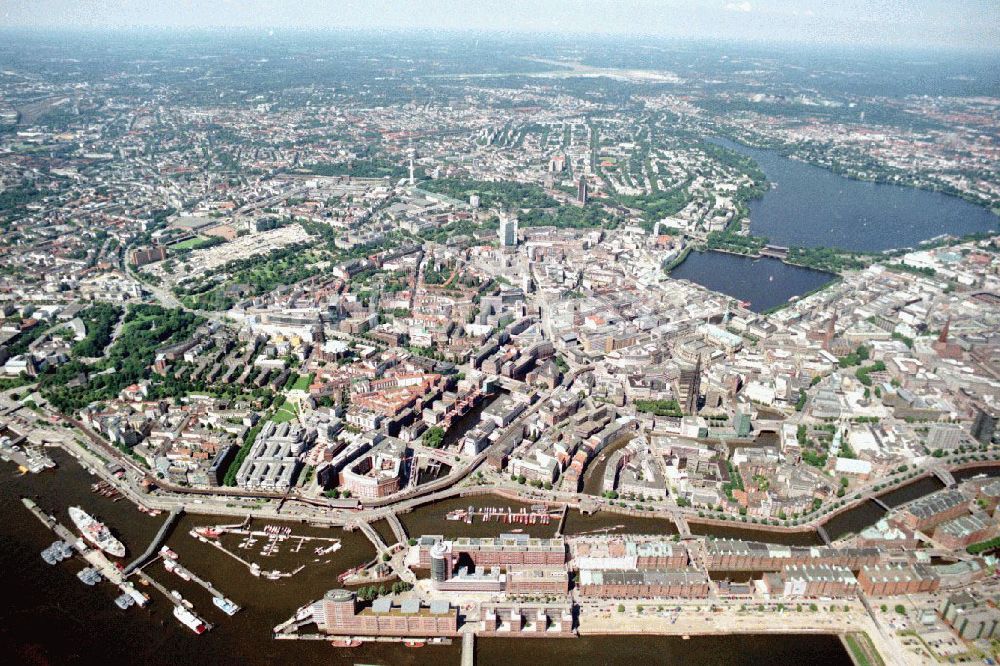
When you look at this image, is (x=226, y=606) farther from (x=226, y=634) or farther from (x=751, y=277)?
(x=751, y=277)

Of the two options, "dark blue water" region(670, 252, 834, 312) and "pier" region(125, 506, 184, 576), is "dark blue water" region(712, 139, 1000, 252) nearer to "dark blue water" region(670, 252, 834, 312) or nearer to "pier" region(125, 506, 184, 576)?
"dark blue water" region(670, 252, 834, 312)

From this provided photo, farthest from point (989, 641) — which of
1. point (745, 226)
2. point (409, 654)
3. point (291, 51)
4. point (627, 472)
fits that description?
point (291, 51)

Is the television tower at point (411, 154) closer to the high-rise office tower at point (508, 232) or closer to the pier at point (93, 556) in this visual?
the high-rise office tower at point (508, 232)

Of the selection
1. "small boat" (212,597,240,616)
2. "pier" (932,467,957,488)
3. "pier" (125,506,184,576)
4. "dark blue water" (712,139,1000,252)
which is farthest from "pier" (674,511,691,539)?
"dark blue water" (712,139,1000,252)

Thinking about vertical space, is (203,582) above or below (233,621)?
above

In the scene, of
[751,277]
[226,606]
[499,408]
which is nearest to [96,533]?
[226,606]

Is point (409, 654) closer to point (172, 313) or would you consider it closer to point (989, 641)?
point (989, 641)
